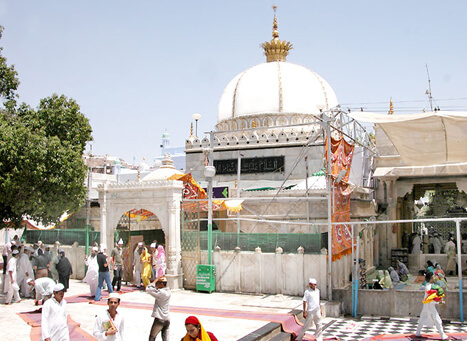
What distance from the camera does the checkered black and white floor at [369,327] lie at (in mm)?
10539

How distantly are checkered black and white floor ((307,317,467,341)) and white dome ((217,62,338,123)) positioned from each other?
14.6 m

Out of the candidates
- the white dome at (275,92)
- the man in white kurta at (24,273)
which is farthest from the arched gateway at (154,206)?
the white dome at (275,92)

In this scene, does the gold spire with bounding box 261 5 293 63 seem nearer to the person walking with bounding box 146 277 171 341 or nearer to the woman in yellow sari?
the woman in yellow sari

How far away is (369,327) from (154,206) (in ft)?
23.2

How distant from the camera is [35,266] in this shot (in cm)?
1195

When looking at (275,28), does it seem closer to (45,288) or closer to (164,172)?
(164,172)

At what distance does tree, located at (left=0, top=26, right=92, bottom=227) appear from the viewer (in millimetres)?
13695

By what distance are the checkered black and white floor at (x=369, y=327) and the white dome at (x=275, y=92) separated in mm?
14639

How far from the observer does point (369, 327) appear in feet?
36.9

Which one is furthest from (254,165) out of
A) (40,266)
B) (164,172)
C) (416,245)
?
(40,266)

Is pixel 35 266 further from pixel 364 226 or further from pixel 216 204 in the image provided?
pixel 364 226

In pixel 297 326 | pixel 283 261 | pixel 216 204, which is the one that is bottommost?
pixel 297 326

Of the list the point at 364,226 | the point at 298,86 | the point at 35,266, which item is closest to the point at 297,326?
the point at 35,266

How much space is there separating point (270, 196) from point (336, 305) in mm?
7302
